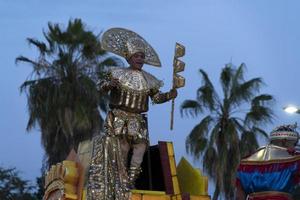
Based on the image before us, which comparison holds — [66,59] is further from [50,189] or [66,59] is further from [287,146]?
[287,146]

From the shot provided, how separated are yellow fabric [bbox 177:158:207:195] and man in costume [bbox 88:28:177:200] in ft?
3.27

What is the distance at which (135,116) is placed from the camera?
11992 millimetres

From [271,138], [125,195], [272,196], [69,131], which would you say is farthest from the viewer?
[69,131]

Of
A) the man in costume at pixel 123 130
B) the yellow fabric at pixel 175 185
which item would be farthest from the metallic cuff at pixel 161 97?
the yellow fabric at pixel 175 185

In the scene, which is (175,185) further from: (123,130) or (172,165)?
(123,130)

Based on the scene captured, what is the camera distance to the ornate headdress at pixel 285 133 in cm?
1034

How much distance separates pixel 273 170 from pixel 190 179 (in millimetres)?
2765

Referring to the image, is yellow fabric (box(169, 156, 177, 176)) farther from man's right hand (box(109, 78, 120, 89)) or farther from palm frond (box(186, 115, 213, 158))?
palm frond (box(186, 115, 213, 158))

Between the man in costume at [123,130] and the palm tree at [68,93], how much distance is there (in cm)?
1253

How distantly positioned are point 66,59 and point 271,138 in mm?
15380

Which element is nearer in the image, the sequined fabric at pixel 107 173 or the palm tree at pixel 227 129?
the sequined fabric at pixel 107 173

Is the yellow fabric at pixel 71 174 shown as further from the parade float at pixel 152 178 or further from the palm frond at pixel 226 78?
the palm frond at pixel 226 78

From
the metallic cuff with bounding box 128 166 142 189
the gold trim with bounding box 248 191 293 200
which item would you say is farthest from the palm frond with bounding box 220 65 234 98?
the gold trim with bounding box 248 191 293 200

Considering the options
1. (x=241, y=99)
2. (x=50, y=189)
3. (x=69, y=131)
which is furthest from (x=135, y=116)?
(x=241, y=99)
